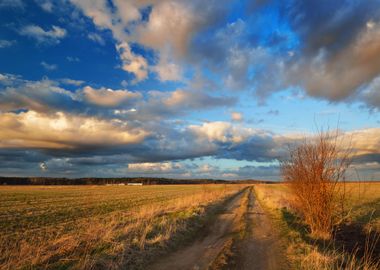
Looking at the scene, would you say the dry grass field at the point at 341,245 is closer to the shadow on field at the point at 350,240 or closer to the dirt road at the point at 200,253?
the shadow on field at the point at 350,240

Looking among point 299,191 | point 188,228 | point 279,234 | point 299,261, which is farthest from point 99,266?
point 299,191

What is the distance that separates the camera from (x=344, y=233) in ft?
64.1

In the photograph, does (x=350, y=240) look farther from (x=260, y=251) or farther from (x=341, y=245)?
(x=260, y=251)

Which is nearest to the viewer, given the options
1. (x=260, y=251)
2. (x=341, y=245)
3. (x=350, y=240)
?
(x=260, y=251)

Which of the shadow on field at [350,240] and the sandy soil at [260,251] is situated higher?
the sandy soil at [260,251]

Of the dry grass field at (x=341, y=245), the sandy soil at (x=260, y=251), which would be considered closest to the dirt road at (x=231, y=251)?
the sandy soil at (x=260, y=251)

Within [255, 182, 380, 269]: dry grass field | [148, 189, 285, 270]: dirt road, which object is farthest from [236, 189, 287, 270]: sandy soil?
[255, 182, 380, 269]: dry grass field

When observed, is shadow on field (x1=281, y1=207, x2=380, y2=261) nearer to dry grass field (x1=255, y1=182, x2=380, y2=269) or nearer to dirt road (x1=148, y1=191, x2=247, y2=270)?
dry grass field (x1=255, y1=182, x2=380, y2=269)

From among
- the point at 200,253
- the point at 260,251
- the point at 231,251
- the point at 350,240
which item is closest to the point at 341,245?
the point at 350,240

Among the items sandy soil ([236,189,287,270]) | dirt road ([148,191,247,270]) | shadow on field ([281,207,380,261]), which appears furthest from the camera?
shadow on field ([281,207,380,261])

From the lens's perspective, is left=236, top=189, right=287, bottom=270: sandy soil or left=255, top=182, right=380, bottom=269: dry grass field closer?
left=255, top=182, right=380, bottom=269: dry grass field

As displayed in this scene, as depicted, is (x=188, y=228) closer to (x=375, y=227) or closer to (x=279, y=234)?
(x=279, y=234)

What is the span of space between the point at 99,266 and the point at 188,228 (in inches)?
330

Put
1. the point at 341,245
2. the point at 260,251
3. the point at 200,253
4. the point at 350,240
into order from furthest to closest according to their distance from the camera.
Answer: the point at 350,240
the point at 341,245
the point at 260,251
the point at 200,253
